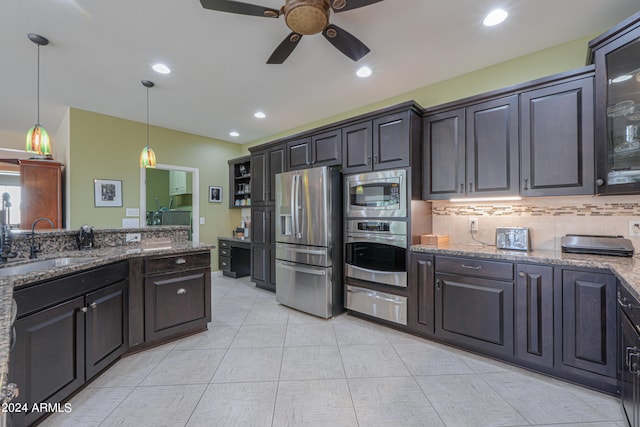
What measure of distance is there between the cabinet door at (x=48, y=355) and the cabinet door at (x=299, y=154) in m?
2.66

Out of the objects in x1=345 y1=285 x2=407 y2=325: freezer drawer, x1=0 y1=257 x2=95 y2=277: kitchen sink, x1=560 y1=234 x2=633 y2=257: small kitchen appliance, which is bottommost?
x1=345 y1=285 x2=407 y2=325: freezer drawer

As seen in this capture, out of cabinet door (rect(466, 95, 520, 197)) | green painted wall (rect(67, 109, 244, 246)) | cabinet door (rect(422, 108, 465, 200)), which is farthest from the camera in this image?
green painted wall (rect(67, 109, 244, 246))

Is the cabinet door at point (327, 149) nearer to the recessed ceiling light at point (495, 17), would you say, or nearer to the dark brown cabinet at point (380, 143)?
the dark brown cabinet at point (380, 143)

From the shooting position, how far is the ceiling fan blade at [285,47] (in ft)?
6.47

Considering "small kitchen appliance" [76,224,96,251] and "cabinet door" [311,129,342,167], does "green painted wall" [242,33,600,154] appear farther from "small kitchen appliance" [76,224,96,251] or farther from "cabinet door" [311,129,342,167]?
"small kitchen appliance" [76,224,96,251]

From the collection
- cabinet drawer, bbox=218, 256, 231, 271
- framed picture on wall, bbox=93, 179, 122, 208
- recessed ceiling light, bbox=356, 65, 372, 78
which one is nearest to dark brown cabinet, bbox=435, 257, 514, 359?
recessed ceiling light, bbox=356, 65, 372, 78

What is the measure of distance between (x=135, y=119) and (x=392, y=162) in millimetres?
4196

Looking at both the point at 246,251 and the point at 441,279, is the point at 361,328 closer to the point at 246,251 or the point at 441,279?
the point at 441,279

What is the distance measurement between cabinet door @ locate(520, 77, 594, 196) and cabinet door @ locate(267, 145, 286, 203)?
2.84m

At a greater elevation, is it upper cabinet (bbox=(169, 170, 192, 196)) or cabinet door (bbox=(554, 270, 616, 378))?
upper cabinet (bbox=(169, 170, 192, 196))

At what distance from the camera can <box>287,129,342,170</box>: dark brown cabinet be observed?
11.0ft

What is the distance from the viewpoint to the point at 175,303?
2580 millimetres

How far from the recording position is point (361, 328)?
116 inches

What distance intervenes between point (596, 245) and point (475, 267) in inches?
33.8
